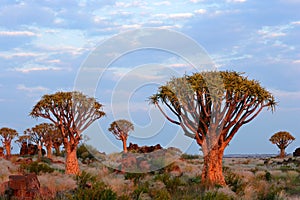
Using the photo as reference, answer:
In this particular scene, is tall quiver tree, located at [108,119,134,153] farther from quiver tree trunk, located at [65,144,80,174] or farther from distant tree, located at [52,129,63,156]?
quiver tree trunk, located at [65,144,80,174]

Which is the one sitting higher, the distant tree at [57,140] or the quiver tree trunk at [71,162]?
the distant tree at [57,140]

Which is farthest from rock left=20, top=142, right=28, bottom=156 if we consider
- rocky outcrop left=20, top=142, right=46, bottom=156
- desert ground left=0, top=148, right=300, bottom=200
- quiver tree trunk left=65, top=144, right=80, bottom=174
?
quiver tree trunk left=65, top=144, right=80, bottom=174

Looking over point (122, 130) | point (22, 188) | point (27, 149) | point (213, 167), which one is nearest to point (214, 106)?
point (213, 167)

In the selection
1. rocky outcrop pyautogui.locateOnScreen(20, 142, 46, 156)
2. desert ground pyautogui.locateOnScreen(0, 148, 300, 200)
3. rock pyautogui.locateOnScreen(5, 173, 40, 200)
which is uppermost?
rocky outcrop pyautogui.locateOnScreen(20, 142, 46, 156)

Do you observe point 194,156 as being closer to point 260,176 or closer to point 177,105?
point 260,176

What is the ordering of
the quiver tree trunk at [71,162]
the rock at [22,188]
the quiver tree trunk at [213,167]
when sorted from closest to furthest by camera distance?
the rock at [22,188] < the quiver tree trunk at [213,167] < the quiver tree trunk at [71,162]

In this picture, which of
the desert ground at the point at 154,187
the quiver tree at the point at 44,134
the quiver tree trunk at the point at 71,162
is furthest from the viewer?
the quiver tree at the point at 44,134

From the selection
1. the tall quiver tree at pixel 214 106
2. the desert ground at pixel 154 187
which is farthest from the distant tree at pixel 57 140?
the tall quiver tree at pixel 214 106

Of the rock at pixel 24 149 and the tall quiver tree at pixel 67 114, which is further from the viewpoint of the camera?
the rock at pixel 24 149

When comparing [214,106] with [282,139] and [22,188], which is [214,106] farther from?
[282,139]

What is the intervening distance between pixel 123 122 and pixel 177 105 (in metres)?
30.9

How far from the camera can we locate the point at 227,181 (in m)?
16.9

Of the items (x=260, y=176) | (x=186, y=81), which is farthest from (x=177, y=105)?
(x=260, y=176)

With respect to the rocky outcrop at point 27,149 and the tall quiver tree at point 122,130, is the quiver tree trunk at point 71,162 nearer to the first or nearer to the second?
the tall quiver tree at point 122,130
